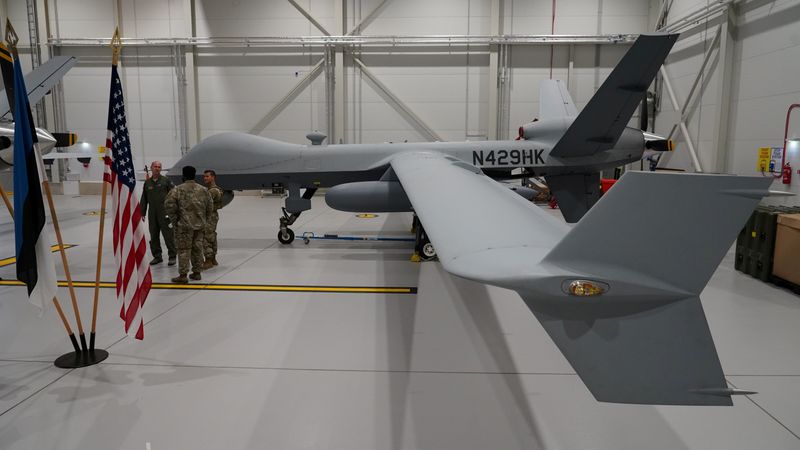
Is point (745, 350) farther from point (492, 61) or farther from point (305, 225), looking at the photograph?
point (492, 61)

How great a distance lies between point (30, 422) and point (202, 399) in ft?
4.24

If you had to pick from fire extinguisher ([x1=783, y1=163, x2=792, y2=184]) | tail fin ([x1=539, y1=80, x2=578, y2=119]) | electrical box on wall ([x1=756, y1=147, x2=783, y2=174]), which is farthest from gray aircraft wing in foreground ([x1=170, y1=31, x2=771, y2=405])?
electrical box on wall ([x1=756, y1=147, x2=783, y2=174])

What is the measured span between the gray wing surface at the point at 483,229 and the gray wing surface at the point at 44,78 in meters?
7.56

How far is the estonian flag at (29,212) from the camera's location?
3834 millimetres

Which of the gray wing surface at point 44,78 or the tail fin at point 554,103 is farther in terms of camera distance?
the tail fin at point 554,103

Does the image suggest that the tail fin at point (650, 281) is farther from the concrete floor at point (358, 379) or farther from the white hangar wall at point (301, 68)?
the white hangar wall at point (301, 68)

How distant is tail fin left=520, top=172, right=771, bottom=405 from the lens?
6.75 ft

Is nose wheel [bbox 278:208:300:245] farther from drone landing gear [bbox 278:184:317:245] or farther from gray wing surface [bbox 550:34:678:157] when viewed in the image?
gray wing surface [bbox 550:34:678:157]

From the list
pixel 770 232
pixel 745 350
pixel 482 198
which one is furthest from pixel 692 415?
pixel 770 232

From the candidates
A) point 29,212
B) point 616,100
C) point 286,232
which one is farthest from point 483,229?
point 286,232

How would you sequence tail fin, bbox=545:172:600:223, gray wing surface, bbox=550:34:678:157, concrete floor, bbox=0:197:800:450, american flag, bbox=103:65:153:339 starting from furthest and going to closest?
tail fin, bbox=545:172:600:223, gray wing surface, bbox=550:34:678:157, american flag, bbox=103:65:153:339, concrete floor, bbox=0:197:800:450

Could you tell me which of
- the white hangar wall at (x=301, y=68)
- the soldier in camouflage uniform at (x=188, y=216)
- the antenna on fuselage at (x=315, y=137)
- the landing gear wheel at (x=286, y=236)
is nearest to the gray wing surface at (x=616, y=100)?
the antenna on fuselage at (x=315, y=137)

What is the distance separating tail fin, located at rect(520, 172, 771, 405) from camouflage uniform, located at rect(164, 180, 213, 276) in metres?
6.63

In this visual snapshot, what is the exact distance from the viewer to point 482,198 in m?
3.62
